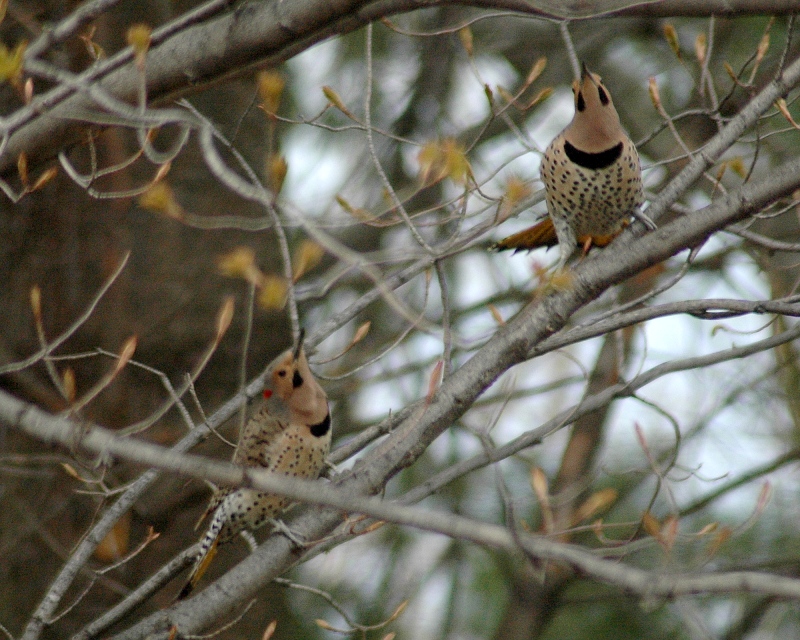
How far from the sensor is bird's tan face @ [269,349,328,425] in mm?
3611

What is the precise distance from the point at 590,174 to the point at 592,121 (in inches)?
9.0

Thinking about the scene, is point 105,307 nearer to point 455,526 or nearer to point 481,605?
point 455,526

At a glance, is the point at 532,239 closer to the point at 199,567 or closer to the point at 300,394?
the point at 300,394

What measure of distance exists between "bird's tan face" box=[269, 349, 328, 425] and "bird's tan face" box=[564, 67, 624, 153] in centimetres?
140

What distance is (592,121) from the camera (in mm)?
3627

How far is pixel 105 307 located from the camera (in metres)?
4.34

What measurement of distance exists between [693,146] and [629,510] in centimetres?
264

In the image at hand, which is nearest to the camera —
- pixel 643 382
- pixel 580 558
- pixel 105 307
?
pixel 580 558

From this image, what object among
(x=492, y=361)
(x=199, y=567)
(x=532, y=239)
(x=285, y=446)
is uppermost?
(x=532, y=239)

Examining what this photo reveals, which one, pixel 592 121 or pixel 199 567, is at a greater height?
pixel 592 121

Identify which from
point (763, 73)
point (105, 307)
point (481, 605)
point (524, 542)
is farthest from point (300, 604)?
point (524, 542)

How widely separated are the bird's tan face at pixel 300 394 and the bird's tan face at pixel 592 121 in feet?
4.58

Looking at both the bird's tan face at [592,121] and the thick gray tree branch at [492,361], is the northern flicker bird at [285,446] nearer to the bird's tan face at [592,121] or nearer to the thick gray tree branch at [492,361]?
the thick gray tree branch at [492,361]

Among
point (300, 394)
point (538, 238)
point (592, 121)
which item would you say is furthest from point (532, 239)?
point (300, 394)
